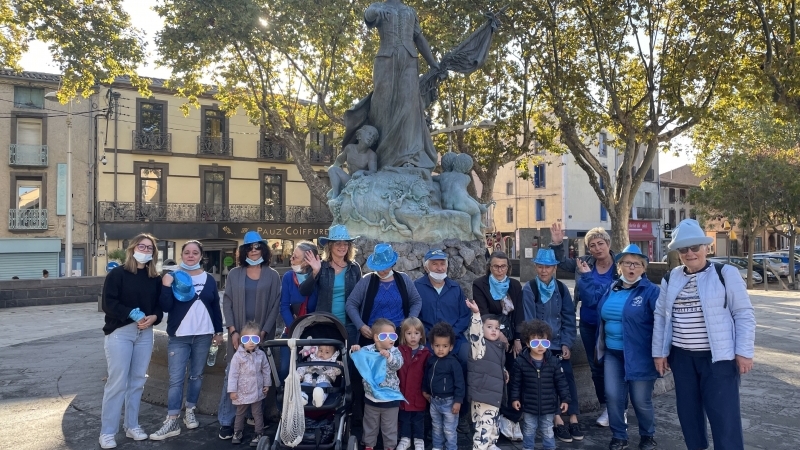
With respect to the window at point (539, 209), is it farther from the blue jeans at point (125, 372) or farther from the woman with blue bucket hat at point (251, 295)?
the blue jeans at point (125, 372)

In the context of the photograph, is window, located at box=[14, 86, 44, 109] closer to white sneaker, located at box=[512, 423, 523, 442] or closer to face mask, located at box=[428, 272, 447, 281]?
face mask, located at box=[428, 272, 447, 281]

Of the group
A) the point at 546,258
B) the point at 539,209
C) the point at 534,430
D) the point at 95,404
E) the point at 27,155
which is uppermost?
the point at 27,155

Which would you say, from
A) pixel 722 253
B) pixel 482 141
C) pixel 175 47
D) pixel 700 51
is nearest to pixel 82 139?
pixel 175 47

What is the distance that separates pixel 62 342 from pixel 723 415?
33.6ft

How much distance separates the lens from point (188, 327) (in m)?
4.84

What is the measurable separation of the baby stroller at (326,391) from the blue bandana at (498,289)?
4.23 feet

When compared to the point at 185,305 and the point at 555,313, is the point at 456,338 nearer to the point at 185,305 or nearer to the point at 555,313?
the point at 555,313

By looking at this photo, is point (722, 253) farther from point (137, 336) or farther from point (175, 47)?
point (137, 336)

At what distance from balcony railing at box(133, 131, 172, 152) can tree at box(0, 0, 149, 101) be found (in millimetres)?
13463

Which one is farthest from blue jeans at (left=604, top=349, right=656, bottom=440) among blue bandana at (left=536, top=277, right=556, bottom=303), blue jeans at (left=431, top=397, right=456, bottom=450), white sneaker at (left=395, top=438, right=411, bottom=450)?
white sneaker at (left=395, top=438, right=411, bottom=450)

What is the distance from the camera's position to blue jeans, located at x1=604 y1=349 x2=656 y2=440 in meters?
4.43

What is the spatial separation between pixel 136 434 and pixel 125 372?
50cm

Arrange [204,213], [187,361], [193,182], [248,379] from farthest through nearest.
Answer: [193,182], [204,213], [187,361], [248,379]

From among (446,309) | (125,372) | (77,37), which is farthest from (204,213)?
(446,309)
